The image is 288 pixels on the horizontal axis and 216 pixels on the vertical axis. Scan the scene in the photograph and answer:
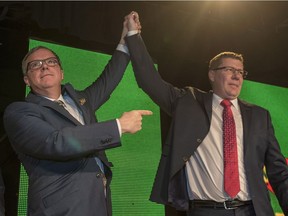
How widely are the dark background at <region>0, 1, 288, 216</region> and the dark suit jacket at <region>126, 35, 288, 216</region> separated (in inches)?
46.7

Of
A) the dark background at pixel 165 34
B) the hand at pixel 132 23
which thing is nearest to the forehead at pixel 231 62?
the hand at pixel 132 23

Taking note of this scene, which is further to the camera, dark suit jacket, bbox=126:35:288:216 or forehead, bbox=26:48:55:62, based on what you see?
dark suit jacket, bbox=126:35:288:216

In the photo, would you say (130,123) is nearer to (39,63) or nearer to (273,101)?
(39,63)

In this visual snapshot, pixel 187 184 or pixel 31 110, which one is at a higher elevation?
pixel 31 110

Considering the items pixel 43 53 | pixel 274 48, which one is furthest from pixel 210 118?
pixel 274 48

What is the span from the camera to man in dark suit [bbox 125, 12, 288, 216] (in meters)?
2.49

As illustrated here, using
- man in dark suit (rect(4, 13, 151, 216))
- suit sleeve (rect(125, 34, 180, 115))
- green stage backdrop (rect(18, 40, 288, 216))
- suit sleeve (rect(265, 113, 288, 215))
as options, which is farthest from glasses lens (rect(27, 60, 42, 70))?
suit sleeve (rect(265, 113, 288, 215))

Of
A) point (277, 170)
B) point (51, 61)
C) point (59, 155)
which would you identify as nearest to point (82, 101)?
point (51, 61)

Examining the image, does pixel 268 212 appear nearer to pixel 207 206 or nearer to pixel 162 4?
pixel 207 206

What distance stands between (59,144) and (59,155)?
0.16 feet

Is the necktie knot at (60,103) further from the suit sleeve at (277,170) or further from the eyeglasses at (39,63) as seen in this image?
the suit sleeve at (277,170)

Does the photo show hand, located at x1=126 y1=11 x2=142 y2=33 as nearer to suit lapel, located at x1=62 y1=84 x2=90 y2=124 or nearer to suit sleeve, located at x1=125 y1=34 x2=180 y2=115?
suit sleeve, located at x1=125 y1=34 x2=180 y2=115

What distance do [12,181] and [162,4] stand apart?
2.29 m

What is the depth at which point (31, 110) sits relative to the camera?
2064 millimetres
